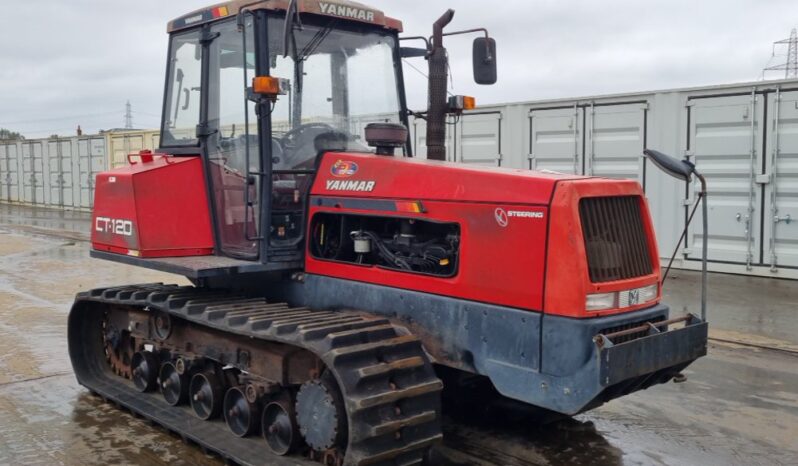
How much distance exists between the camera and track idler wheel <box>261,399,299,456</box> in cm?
437

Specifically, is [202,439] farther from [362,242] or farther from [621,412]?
[621,412]

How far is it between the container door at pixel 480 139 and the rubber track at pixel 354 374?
839 centimetres

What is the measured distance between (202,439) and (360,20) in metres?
2.86

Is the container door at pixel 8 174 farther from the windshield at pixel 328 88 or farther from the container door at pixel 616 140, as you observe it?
the windshield at pixel 328 88

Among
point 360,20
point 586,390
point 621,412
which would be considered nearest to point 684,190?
point 621,412

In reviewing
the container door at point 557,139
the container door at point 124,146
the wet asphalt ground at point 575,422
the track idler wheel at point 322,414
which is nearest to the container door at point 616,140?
the container door at point 557,139

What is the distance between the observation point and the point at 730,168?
10516 millimetres

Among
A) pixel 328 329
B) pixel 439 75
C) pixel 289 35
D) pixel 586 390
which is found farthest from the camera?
pixel 439 75

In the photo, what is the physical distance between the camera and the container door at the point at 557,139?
467 inches

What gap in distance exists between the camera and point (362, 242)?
4.62m

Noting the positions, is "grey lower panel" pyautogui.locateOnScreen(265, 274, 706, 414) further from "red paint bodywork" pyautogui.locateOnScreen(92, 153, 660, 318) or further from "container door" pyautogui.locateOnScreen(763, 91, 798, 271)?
"container door" pyautogui.locateOnScreen(763, 91, 798, 271)

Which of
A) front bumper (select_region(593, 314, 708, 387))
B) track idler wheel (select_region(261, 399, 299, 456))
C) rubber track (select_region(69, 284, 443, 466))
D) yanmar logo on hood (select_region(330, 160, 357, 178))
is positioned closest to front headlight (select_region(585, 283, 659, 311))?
front bumper (select_region(593, 314, 708, 387))

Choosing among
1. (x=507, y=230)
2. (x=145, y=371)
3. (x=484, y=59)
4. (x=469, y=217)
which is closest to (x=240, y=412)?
(x=145, y=371)

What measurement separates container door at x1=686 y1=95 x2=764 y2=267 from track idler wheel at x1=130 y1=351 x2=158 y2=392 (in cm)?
784
